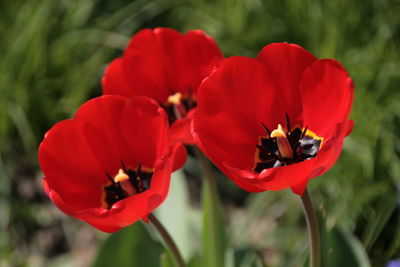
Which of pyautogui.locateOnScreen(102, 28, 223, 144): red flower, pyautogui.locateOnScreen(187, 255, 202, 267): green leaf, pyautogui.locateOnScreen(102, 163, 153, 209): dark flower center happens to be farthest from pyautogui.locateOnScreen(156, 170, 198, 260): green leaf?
pyautogui.locateOnScreen(102, 163, 153, 209): dark flower center

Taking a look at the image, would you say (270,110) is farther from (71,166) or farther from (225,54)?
(225,54)

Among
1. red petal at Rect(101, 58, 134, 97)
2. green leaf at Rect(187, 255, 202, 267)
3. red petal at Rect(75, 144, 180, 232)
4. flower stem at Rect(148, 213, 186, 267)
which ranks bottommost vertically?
green leaf at Rect(187, 255, 202, 267)

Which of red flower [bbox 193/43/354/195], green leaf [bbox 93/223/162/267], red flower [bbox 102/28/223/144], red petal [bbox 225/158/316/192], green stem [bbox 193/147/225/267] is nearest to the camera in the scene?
red petal [bbox 225/158/316/192]

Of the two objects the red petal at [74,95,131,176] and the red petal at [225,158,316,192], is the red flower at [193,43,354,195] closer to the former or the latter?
the red petal at [225,158,316,192]

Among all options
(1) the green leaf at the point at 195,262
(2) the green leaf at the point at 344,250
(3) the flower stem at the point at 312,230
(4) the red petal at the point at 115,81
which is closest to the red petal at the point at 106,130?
(4) the red petal at the point at 115,81

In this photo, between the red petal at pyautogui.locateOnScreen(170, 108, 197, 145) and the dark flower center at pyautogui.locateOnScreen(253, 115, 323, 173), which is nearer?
the dark flower center at pyautogui.locateOnScreen(253, 115, 323, 173)

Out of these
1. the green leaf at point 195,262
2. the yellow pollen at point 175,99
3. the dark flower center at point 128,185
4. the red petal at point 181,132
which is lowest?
the green leaf at point 195,262

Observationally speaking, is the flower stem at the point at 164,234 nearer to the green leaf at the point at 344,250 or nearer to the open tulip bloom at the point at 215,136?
the open tulip bloom at the point at 215,136

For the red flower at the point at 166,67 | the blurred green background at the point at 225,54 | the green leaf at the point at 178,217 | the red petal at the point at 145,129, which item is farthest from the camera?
the blurred green background at the point at 225,54
